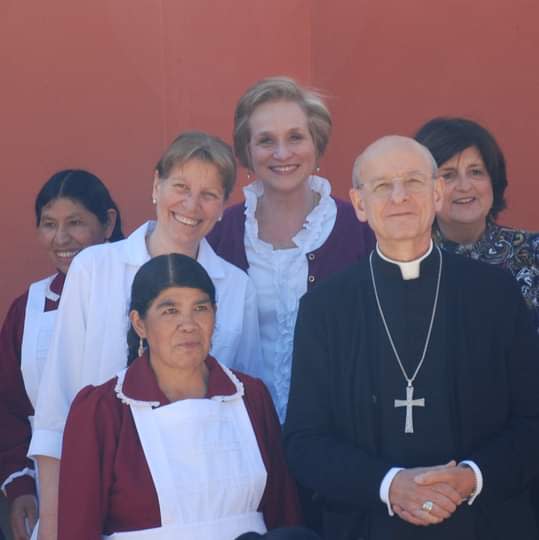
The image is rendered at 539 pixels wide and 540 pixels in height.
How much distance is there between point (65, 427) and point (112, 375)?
1.31 feet

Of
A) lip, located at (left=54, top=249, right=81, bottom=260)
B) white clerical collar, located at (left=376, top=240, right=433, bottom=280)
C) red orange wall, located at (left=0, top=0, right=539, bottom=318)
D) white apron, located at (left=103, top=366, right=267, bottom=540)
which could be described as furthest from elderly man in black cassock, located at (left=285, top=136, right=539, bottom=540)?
red orange wall, located at (left=0, top=0, right=539, bottom=318)

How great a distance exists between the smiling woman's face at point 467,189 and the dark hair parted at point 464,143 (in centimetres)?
2

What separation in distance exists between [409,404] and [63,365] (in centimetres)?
126

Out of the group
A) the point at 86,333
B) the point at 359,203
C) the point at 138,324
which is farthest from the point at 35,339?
the point at 359,203

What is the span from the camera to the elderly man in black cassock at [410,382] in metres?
3.91

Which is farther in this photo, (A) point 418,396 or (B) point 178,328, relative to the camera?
(B) point 178,328

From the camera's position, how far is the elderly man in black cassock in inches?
154

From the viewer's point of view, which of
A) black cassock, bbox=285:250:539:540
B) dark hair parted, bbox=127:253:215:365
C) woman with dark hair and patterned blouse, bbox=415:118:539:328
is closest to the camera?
black cassock, bbox=285:250:539:540

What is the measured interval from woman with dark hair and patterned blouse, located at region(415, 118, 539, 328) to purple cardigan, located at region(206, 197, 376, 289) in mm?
318

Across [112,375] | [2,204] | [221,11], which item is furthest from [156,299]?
[221,11]

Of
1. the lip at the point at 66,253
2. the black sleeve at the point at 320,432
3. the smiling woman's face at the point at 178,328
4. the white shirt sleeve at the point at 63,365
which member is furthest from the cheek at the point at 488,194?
the lip at the point at 66,253

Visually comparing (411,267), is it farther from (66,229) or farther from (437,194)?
(66,229)

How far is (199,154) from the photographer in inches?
181

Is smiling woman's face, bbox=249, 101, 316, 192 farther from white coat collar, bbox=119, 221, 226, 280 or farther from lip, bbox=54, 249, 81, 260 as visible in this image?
lip, bbox=54, 249, 81, 260
